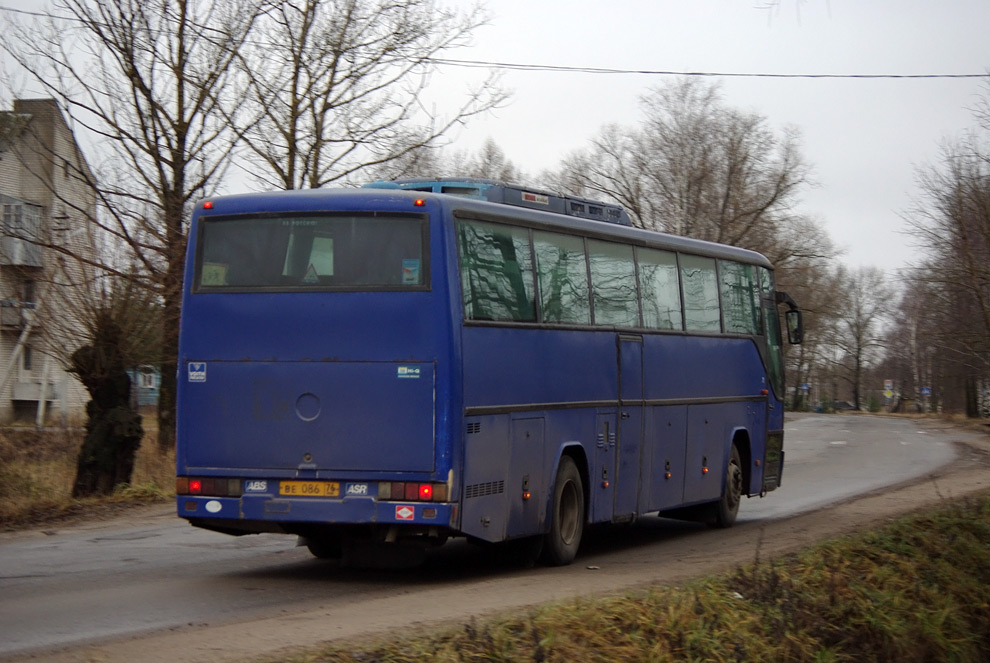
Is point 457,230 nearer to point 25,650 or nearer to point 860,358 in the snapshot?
point 25,650

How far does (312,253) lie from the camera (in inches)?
434

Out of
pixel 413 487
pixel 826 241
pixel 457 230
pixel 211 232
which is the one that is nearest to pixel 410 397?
pixel 413 487

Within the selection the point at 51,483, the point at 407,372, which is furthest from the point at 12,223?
the point at 407,372

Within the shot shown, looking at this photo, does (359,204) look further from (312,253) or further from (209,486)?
(209,486)

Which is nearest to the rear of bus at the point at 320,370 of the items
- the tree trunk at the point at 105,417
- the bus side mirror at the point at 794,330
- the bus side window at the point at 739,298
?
the bus side window at the point at 739,298

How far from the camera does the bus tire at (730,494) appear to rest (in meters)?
17.0

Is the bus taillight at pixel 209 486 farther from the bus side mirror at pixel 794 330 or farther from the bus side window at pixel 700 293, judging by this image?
the bus side mirror at pixel 794 330

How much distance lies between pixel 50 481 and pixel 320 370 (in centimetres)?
1053

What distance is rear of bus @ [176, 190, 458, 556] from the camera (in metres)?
10.6

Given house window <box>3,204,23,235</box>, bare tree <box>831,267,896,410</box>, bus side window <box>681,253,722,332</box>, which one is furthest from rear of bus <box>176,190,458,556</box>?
bare tree <box>831,267,896,410</box>

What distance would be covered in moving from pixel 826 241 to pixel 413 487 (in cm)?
5713

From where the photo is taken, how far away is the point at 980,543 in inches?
499

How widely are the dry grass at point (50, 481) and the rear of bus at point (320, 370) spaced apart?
6.25m

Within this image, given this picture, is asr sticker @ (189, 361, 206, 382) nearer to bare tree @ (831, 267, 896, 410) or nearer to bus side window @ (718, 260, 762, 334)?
bus side window @ (718, 260, 762, 334)
